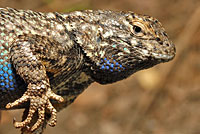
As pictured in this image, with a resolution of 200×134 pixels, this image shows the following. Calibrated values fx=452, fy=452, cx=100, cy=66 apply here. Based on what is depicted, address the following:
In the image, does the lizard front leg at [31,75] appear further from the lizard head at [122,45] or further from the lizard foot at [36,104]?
the lizard head at [122,45]

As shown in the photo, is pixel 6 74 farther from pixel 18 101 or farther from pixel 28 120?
pixel 28 120

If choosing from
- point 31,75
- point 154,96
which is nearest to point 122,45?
point 31,75

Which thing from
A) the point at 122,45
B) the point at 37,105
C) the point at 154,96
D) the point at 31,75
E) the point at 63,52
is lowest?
the point at 37,105

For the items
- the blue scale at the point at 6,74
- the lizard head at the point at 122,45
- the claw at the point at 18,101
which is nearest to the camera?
the claw at the point at 18,101

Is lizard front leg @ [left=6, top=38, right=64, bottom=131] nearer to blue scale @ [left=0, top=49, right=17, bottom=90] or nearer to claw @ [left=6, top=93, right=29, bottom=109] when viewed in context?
claw @ [left=6, top=93, right=29, bottom=109]

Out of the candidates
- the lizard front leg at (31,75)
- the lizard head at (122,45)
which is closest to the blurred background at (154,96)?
the lizard head at (122,45)

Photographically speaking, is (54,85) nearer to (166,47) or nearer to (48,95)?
(48,95)

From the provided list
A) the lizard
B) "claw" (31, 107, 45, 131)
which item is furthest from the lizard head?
"claw" (31, 107, 45, 131)
